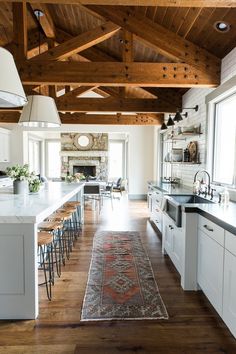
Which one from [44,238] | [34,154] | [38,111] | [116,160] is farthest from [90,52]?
[34,154]

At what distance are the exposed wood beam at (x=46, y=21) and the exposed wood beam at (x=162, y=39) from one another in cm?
123

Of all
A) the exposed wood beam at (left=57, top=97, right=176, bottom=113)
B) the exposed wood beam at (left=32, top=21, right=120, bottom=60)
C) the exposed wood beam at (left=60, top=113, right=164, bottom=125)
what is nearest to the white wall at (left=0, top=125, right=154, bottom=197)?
the exposed wood beam at (left=60, top=113, right=164, bottom=125)

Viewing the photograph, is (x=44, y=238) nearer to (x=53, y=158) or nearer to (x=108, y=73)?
(x=108, y=73)

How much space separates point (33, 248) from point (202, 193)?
2406 mm

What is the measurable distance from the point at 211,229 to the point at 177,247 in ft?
2.93

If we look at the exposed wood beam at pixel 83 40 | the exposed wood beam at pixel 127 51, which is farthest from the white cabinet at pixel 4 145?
the exposed wood beam at pixel 127 51

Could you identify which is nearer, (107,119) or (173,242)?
(173,242)

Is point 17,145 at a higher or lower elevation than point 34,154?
higher

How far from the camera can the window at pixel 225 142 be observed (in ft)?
11.1

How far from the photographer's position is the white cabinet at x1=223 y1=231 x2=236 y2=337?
5.95 feet

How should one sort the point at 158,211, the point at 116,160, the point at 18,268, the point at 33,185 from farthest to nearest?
1. the point at 116,160
2. the point at 158,211
3. the point at 33,185
4. the point at 18,268

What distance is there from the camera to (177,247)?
9.91 ft

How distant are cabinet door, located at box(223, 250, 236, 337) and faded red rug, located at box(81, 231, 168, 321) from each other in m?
0.54

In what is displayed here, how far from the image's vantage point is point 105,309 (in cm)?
233
